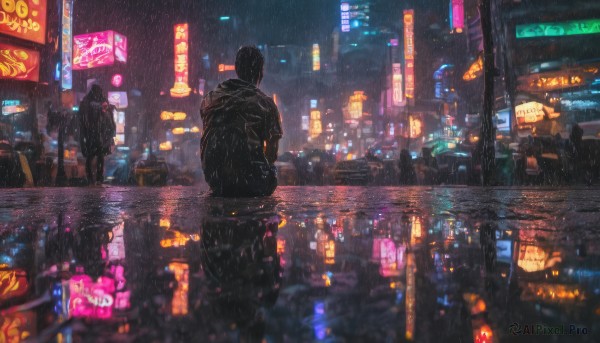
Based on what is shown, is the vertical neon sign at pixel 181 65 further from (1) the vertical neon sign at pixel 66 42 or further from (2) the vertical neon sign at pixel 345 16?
(2) the vertical neon sign at pixel 345 16

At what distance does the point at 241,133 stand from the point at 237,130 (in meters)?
0.06

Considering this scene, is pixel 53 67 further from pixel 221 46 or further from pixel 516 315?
pixel 221 46

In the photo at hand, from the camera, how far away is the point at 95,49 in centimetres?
2578

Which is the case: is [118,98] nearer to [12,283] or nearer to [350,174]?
[350,174]

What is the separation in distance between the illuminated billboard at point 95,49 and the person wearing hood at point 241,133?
82.9ft

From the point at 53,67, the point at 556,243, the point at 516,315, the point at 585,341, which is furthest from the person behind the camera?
the point at 53,67

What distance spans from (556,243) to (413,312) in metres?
1.23

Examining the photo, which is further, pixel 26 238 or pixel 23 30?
pixel 23 30

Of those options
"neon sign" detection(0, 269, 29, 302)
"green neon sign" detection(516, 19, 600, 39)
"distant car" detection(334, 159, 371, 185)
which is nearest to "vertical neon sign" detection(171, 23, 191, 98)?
"distant car" detection(334, 159, 371, 185)

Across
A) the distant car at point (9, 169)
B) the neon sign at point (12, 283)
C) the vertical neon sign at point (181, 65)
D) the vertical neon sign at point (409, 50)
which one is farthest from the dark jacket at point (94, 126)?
the vertical neon sign at point (409, 50)

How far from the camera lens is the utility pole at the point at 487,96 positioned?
26.8ft

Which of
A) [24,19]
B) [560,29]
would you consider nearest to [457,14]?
[560,29]

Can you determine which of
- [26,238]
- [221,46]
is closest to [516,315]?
[26,238]

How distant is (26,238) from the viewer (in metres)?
2.04
